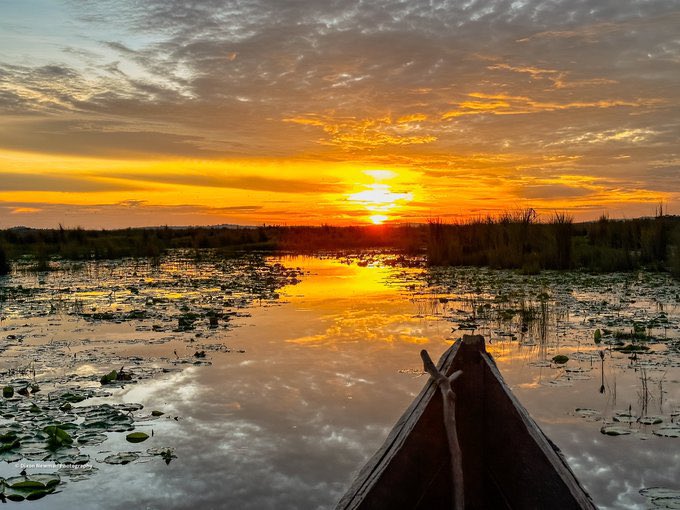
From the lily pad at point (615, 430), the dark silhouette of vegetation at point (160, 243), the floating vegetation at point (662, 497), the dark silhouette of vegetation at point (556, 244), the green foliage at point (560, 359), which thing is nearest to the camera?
the floating vegetation at point (662, 497)

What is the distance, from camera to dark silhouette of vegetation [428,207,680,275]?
17.3m

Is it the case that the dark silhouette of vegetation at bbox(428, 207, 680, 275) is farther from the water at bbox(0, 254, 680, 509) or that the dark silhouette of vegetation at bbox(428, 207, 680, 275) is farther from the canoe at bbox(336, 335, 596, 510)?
the canoe at bbox(336, 335, 596, 510)

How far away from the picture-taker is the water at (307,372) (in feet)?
13.7

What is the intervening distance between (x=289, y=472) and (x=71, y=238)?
99.4ft

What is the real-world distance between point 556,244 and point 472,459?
15.8 m

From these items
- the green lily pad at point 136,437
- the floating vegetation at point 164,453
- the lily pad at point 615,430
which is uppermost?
the lily pad at point 615,430

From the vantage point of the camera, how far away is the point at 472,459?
312cm

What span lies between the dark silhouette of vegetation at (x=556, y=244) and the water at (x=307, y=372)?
307 cm

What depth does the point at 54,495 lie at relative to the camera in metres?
3.92

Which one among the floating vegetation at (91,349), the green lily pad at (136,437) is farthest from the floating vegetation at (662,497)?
the green lily pad at (136,437)

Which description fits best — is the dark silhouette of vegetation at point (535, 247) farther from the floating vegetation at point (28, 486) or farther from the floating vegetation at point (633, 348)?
the floating vegetation at point (28, 486)

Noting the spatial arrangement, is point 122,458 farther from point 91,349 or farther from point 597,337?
point 597,337

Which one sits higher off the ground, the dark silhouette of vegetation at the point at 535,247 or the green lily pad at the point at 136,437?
the dark silhouette of vegetation at the point at 535,247

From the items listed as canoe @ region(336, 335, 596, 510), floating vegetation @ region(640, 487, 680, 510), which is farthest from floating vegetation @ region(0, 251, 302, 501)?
floating vegetation @ region(640, 487, 680, 510)
